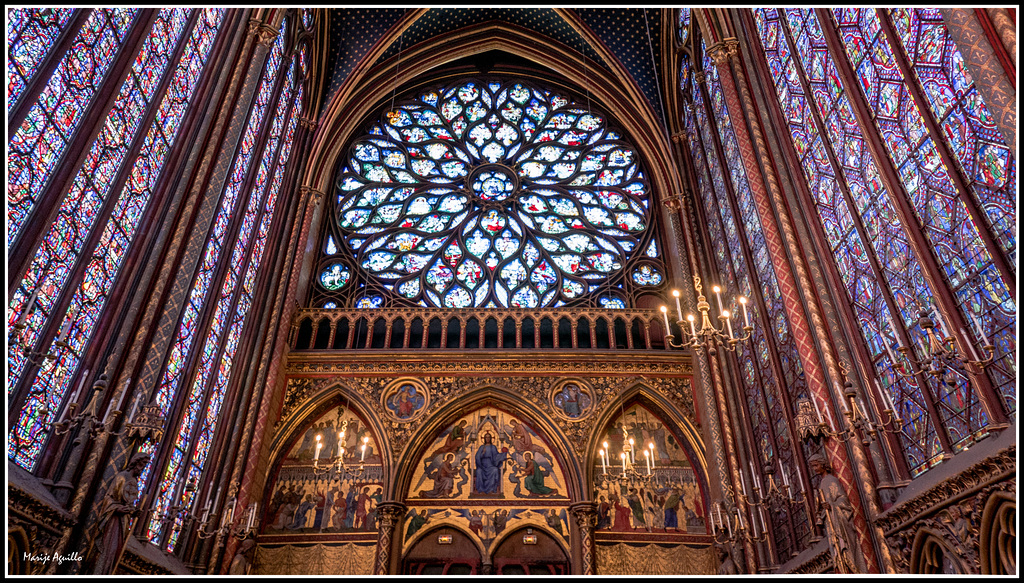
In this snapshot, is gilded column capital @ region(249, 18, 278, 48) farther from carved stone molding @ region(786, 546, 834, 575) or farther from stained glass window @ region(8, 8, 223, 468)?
carved stone molding @ region(786, 546, 834, 575)

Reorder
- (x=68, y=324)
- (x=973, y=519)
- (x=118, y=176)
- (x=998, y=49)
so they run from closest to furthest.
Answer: (x=998, y=49), (x=973, y=519), (x=68, y=324), (x=118, y=176)

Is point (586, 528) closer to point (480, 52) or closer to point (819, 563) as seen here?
point (819, 563)

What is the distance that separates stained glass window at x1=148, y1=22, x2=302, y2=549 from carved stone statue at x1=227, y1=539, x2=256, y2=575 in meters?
1.11

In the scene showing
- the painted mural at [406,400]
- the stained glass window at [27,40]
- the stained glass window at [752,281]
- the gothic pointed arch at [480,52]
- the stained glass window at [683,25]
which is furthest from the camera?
the gothic pointed arch at [480,52]

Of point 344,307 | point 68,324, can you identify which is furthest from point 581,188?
point 68,324

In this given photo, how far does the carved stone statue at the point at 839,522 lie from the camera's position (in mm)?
7773

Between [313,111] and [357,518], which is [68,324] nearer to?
[357,518]

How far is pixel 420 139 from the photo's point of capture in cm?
2052

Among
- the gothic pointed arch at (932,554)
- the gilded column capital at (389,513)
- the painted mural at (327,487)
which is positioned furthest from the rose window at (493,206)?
the gothic pointed arch at (932,554)

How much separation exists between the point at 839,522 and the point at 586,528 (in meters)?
6.30

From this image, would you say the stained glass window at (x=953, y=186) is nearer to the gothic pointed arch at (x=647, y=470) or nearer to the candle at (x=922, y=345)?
the candle at (x=922, y=345)

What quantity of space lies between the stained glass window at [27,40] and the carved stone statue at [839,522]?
10.1m

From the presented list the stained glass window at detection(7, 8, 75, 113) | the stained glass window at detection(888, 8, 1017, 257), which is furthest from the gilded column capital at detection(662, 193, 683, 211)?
the stained glass window at detection(7, 8, 75, 113)

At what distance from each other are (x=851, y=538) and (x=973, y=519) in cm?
168
